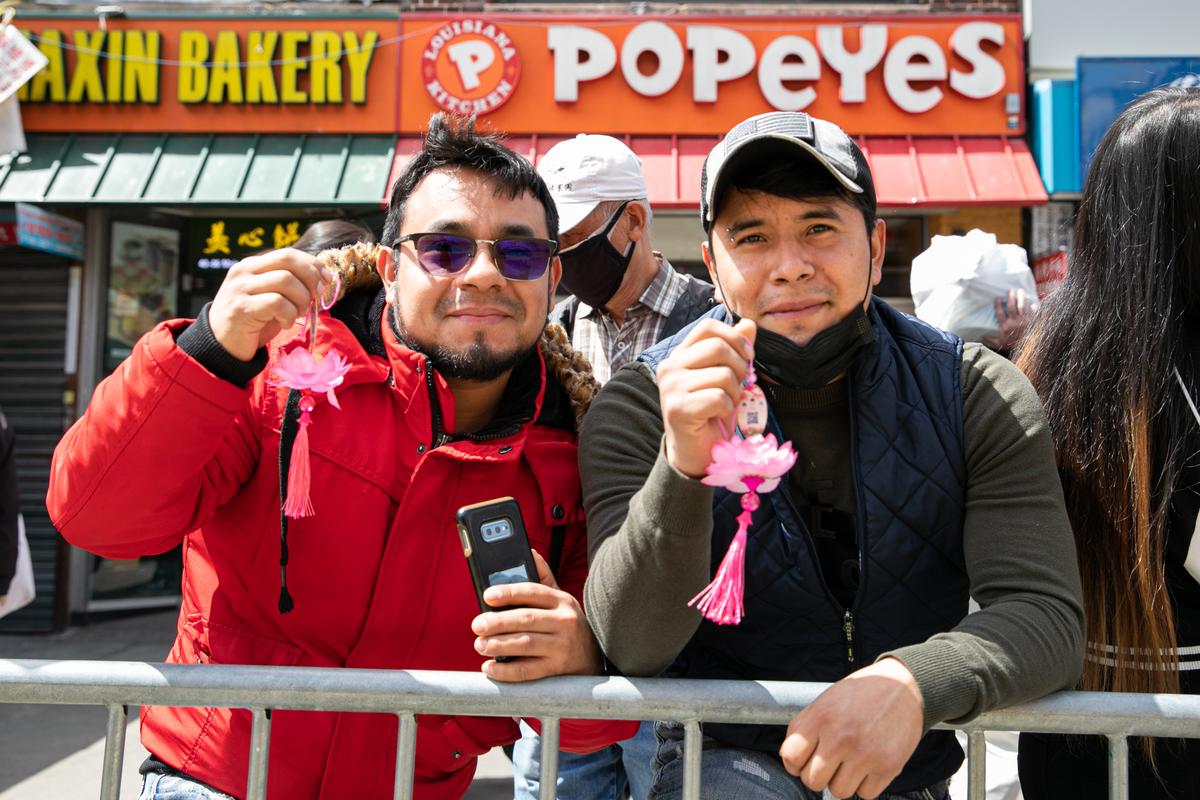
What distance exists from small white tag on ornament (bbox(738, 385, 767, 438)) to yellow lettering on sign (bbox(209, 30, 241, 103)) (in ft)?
23.8

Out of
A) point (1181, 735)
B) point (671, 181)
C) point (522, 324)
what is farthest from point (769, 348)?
point (671, 181)

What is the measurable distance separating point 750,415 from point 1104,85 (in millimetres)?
7140

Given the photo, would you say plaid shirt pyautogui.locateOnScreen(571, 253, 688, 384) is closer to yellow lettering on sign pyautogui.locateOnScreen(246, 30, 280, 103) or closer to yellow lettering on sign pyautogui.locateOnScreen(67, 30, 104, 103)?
yellow lettering on sign pyautogui.locateOnScreen(246, 30, 280, 103)

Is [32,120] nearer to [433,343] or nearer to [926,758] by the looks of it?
[433,343]

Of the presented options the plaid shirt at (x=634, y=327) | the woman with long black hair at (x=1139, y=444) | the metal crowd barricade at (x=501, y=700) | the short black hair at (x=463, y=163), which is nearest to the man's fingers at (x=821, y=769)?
the metal crowd barricade at (x=501, y=700)

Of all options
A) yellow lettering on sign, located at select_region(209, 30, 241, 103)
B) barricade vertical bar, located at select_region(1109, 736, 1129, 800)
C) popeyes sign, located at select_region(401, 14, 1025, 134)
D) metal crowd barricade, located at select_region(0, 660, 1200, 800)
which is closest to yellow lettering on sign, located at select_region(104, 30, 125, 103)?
yellow lettering on sign, located at select_region(209, 30, 241, 103)

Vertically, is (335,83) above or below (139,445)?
above

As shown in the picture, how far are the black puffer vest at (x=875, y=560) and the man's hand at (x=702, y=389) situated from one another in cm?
43

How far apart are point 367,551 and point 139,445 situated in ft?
1.69

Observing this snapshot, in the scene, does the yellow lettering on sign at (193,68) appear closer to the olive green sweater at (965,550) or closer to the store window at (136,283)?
the store window at (136,283)

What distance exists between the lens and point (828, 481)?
186 cm

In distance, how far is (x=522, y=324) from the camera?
7.14 ft

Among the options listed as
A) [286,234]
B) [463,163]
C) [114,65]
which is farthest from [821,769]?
[114,65]

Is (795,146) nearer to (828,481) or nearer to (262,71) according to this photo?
(828,481)
